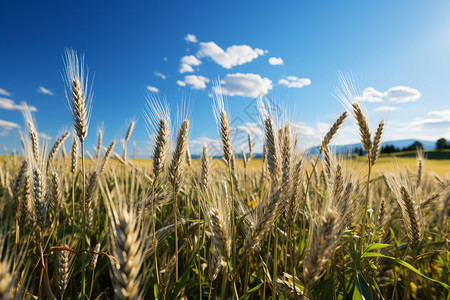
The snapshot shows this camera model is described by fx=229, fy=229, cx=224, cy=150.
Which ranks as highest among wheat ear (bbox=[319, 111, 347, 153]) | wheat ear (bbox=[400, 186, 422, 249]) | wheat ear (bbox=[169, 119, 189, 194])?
wheat ear (bbox=[319, 111, 347, 153])

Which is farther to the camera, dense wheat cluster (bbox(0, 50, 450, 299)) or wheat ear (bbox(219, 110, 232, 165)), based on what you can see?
wheat ear (bbox(219, 110, 232, 165))

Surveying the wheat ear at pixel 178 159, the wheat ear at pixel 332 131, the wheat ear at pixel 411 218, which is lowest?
the wheat ear at pixel 411 218

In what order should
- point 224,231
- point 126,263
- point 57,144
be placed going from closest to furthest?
1. point 126,263
2. point 224,231
3. point 57,144

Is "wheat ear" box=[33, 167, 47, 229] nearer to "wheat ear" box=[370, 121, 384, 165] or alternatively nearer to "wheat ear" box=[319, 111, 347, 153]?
"wheat ear" box=[319, 111, 347, 153]

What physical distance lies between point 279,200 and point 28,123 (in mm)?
2965

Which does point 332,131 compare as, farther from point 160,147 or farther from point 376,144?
point 160,147

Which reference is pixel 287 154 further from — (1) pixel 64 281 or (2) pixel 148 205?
(1) pixel 64 281

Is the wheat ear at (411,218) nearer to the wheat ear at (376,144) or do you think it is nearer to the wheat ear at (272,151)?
the wheat ear at (376,144)

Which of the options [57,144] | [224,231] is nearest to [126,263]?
[224,231]

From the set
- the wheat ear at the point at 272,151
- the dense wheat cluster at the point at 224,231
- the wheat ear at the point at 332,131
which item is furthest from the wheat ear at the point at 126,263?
the wheat ear at the point at 332,131

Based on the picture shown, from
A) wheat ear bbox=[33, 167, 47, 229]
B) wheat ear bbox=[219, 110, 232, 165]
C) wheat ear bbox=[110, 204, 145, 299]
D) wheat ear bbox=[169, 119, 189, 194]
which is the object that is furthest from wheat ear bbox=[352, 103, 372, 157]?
wheat ear bbox=[33, 167, 47, 229]

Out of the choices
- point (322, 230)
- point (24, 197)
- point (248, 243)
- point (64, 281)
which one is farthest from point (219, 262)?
point (24, 197)

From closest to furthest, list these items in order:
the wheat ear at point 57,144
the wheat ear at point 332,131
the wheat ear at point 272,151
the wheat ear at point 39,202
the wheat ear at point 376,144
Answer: the wheat ear at point 272,151
the wheat ear at point 39,202
the wheat ear at point 376,144
the wheat ear at point 332,131
the wheat ear at point 57,144

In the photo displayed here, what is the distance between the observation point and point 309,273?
0.95m
